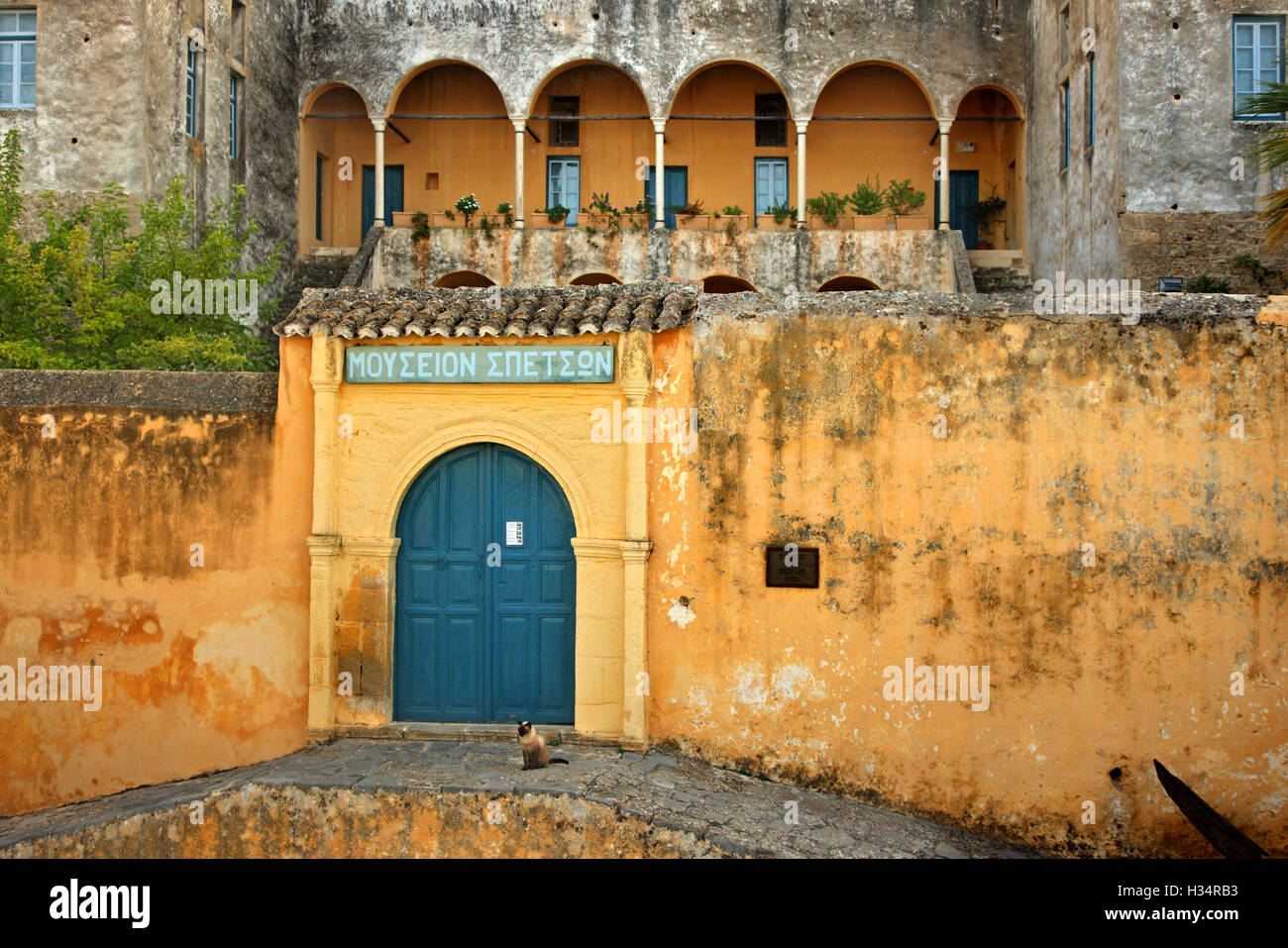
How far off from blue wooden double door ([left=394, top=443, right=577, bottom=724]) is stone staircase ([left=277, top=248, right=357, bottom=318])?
1245 cm

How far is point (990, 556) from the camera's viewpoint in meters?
7.32

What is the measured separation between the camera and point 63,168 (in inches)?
588

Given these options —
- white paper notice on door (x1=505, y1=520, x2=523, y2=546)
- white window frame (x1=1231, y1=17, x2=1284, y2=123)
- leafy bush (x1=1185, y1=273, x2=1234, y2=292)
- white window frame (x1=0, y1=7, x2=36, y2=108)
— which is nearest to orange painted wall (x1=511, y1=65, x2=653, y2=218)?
white window frame (x1=0, y1=7, x2=36, y2=108)

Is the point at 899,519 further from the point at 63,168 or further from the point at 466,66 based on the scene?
the point at 466,66

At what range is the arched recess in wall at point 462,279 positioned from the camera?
19.1m

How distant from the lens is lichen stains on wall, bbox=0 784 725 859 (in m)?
6.50

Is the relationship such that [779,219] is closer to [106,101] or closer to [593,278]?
[593,278]

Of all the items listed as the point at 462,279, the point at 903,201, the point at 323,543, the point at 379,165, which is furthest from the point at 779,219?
the point at 323,543

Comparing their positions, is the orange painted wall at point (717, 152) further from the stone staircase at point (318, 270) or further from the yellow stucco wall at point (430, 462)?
the yellow stucco wall at point (430, 462)

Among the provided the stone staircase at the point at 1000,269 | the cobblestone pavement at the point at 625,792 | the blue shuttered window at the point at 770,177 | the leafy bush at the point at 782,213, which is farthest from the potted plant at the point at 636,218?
the cobblestone pavement at the point at 625,792

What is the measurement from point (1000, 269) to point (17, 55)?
17387 millimetres

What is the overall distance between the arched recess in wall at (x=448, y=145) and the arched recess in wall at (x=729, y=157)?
12.2ft
